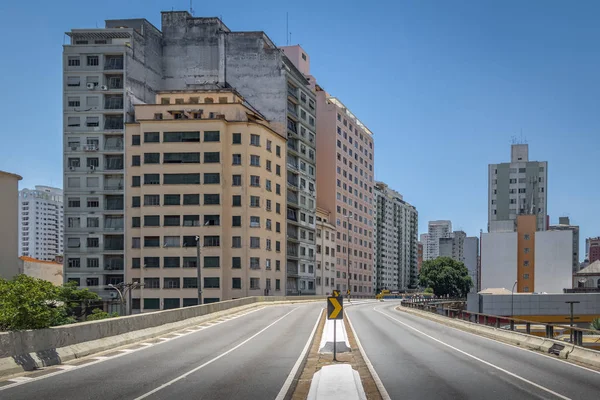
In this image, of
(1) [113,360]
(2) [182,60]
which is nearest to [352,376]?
(1) [113,360]

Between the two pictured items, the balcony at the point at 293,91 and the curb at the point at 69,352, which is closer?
the curb at the point at 69,352

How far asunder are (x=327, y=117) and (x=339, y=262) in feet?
101

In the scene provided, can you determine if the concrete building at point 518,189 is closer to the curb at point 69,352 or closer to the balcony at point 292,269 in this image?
the balcony at point 292,269

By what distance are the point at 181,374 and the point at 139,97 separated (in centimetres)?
8302

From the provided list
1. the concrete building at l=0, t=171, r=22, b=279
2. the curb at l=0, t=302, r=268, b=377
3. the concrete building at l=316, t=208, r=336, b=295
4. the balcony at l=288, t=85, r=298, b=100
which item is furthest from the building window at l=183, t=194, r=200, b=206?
the curb at l=0, t=302, r=268, b=377

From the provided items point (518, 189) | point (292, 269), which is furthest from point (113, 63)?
point (518, 189)

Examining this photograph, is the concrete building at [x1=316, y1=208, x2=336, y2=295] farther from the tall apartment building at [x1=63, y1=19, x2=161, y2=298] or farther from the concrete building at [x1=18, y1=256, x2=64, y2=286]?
the concrete building at [x1=18, y1=256, x2=64, y2=286]

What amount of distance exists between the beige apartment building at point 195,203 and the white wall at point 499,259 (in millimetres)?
44786

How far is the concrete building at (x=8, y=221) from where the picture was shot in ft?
171

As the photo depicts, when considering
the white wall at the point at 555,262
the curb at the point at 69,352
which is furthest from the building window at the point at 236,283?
the white wall at the point at 555,262

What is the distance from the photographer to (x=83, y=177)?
9138 centimetres

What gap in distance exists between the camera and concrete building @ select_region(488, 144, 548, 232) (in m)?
124

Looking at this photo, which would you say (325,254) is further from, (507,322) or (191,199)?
(507,322)

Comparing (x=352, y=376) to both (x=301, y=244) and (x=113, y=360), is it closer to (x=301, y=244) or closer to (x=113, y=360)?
(x=113, y=360)
